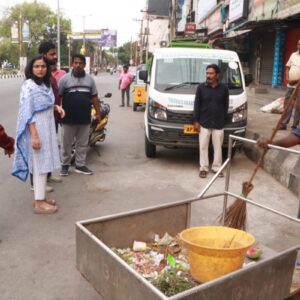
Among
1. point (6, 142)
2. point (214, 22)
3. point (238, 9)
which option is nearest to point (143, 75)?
point (6, 142)

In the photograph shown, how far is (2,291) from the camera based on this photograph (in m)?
3.50

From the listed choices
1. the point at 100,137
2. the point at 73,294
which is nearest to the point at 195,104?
the point at 100,137

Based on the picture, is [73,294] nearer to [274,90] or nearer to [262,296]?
[262,296]

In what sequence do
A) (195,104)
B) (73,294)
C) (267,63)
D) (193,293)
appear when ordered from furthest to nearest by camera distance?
(267,63), (195,104), (73,294), (193,293)

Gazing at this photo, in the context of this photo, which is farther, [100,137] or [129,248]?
[100,137]

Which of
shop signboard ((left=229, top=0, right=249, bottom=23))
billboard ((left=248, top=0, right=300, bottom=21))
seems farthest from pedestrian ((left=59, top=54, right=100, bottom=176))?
shop signboard ((left=229, top=0, right=249, bottom=23))

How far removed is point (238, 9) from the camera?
18.3m

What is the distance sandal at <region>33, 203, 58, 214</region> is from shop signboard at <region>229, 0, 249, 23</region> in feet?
47.5

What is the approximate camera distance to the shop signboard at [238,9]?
17.6 m

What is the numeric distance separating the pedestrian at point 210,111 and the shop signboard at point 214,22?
1876 cm

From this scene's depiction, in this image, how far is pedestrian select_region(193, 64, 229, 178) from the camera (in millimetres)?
7043

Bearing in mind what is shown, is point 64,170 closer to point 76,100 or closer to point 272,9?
point 76,100

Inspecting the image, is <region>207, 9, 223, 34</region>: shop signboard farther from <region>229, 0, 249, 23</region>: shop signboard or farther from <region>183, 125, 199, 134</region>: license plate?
<region>183, 125, 199, 134</region>: license plate

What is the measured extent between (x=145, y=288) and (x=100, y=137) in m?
6.76
